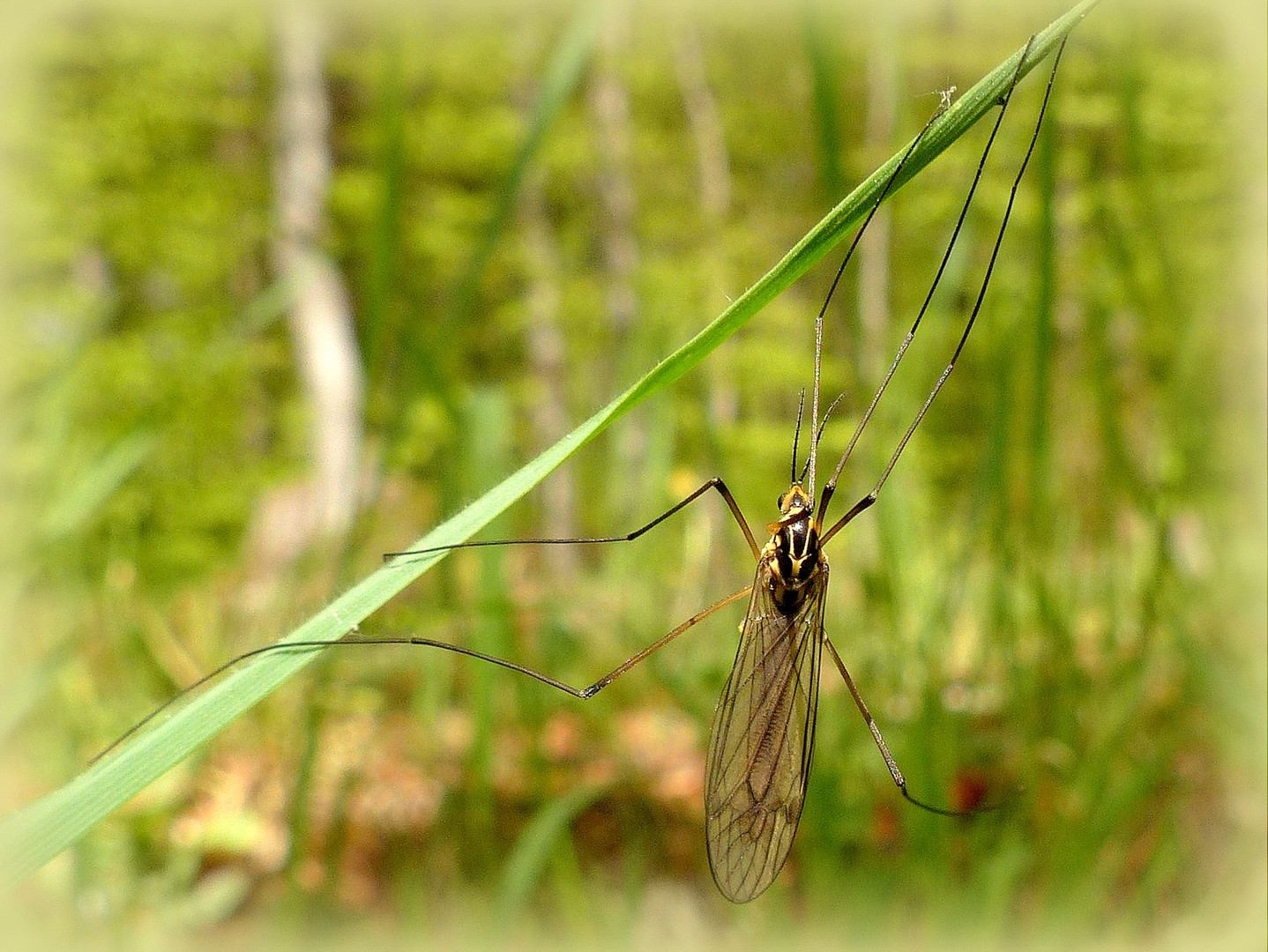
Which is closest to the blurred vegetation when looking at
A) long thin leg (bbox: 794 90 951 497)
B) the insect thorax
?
long thin leg (bbox: 794 90 951 497)

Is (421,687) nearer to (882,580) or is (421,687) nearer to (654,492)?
(654,492)

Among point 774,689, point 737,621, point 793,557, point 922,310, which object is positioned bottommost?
point 737,621

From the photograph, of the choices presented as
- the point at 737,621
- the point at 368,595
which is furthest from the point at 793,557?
the point at 737,621

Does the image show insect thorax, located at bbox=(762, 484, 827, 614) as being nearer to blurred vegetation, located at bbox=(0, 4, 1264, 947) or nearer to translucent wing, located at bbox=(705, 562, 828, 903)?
translucent wing, located at bbox=(705, 562, 828, 903)

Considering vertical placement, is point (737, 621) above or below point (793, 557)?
below

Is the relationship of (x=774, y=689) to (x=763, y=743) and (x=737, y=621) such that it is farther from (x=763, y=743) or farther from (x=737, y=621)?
(x=737, y=621)

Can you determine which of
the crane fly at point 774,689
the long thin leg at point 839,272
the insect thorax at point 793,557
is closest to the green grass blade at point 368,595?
the long thin leg at point 839,272

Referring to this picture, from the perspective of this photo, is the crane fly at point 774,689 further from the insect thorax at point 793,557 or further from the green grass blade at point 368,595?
the green grass blade at point 368,595
